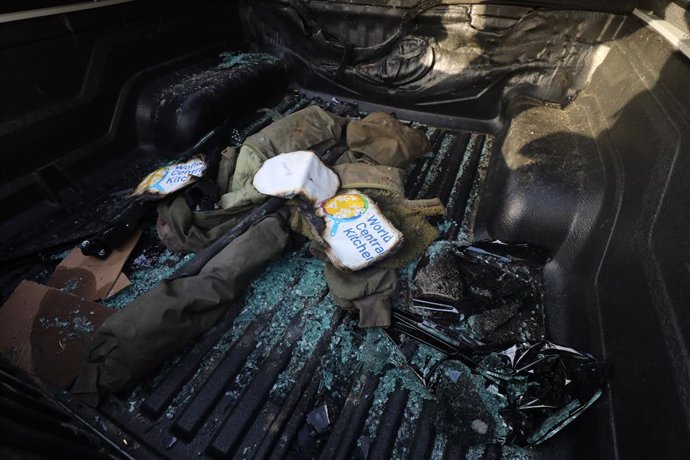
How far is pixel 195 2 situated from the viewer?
7.54 feet

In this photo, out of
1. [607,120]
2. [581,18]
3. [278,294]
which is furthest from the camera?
[581,18]

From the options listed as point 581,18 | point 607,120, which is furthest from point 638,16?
point 607,120

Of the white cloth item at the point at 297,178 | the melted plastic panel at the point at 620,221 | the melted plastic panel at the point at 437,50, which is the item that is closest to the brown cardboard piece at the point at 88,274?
the white cloth item at the point at 297,178

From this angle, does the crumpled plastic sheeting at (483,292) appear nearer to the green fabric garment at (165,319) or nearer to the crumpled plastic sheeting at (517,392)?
the crumpled plastic sheeting at (517,392)

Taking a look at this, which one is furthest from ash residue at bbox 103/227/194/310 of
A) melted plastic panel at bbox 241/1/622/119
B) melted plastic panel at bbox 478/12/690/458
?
melted plastic panel at bbox 241/1/622/119

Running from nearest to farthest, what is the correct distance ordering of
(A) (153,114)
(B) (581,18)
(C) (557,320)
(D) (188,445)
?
(D) (188,445), (C) (557,320), (B) (581,18), (A) (153,114)

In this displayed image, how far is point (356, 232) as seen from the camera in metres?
1.44

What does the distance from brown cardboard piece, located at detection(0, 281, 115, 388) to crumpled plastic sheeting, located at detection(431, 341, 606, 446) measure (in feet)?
4.02

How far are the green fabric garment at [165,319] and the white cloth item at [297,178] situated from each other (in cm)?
26

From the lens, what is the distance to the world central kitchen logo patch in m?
1.37

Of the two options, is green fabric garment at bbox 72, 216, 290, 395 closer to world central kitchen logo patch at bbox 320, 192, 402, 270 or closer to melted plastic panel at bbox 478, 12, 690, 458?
world central kitchen logo patch at bbox 320, 192, 402, 270

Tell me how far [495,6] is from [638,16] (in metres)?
0.66

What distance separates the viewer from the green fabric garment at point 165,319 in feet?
3.58

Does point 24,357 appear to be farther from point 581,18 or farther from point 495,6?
point 581,18
